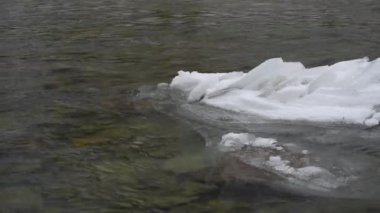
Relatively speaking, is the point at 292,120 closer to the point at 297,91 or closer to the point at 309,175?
the point at 297,91

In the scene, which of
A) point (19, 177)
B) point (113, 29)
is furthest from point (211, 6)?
point (19, 177)

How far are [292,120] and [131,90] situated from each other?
2287 mm

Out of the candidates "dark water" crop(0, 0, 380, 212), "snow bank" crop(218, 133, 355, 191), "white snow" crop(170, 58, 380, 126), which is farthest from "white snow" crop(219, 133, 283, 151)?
"white snow" crop(170, 58, 380, 126)

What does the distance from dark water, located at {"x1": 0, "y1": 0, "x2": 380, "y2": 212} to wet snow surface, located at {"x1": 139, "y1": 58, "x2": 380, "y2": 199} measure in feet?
0.63

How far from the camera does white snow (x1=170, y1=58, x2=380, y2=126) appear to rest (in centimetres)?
530

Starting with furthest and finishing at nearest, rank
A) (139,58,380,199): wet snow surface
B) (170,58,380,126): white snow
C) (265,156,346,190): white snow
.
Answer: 1. (170,58,380,126): white snow
2. (139,58,380,199): wet snow surface
3. (265,156,346,190): white snow

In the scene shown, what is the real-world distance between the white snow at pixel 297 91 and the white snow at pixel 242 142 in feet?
2.07

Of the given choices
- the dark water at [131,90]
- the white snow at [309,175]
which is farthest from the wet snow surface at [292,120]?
the dark water at [131,90]

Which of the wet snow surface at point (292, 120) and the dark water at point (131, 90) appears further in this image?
the wet snow surface at point (292, 120)

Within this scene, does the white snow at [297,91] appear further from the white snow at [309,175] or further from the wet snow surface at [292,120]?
the white snow at [309,175]

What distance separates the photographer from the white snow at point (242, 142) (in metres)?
4.65

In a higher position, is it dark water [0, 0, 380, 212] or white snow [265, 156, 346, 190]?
white snow [265, 156, 346, 190]

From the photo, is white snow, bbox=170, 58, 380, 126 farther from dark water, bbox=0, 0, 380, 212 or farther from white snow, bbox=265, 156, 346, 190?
white snow, bbox=265, 156, 346, 190

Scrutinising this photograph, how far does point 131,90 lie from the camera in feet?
22.3
